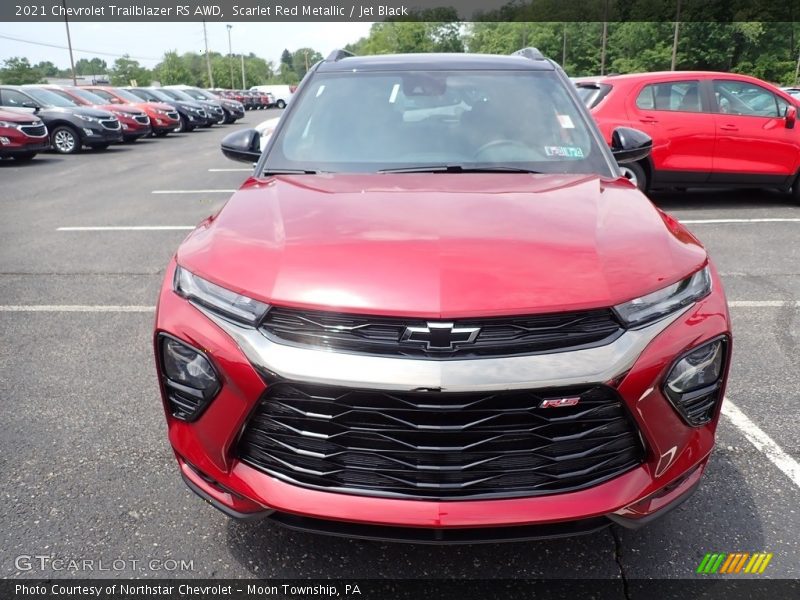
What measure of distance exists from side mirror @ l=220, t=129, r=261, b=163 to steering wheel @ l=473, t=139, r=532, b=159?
1.21 metres

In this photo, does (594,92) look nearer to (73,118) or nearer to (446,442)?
(446,442)

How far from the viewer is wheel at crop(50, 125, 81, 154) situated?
15.8 metres

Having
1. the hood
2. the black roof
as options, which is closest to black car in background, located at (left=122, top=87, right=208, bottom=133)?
the black roof

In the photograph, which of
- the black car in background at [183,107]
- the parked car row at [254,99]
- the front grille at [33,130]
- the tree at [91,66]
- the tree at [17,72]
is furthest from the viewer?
the tree at [91,66]

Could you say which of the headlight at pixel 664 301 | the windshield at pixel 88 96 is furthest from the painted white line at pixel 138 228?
the windshield at pixel 88 96

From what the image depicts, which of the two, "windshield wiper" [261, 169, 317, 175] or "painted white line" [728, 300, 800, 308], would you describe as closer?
"windshield wiper" [261, 169, 317, 175]

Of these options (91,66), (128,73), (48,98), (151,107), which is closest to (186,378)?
(48,98)

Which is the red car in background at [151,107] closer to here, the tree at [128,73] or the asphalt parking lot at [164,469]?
the asphalt parking lot at [164,469]

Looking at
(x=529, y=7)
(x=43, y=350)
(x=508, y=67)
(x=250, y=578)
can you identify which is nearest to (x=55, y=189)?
(x=43, y=350)

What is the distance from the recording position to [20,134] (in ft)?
44.3

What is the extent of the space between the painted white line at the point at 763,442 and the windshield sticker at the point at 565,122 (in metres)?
1.59

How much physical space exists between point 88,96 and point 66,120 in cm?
286

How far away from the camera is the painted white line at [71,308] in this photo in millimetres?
4770

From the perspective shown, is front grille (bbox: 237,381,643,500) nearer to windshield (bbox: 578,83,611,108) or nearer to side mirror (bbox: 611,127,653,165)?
side mirror (bbox: 611,127,653,165)
